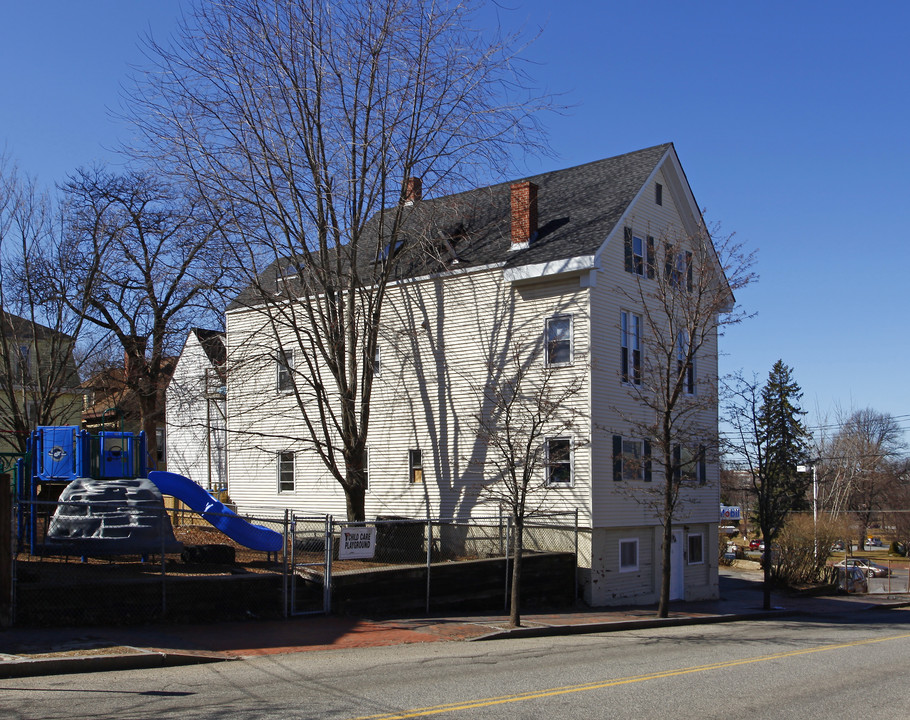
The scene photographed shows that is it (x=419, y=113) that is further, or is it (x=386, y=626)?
(x=419, y=113)

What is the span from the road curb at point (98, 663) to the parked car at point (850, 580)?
99.4 feet

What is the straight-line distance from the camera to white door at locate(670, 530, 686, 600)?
26.8m

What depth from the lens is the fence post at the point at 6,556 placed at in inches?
488

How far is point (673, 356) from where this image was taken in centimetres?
2303

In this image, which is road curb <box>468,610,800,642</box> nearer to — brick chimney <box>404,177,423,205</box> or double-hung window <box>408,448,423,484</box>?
double-hung window <box>408,448,423,484</box>

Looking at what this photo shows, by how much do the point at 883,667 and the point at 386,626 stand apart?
8329 mm

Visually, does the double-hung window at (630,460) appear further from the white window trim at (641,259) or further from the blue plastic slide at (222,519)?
the blue plastic slide at (222,519)

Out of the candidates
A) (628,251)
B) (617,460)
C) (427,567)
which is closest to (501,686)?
(427,567)

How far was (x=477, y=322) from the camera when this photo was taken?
84.2 ft

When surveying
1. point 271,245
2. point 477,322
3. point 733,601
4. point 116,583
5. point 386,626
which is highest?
point 271,245

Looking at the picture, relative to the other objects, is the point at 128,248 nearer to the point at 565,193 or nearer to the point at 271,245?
the point at 271,245

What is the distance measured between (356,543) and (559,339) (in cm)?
950

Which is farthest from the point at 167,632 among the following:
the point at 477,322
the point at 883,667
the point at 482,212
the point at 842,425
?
the point at 842,425

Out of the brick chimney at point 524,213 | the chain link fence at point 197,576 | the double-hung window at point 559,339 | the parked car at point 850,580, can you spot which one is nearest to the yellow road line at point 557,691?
the chain link fence at point 197,576
